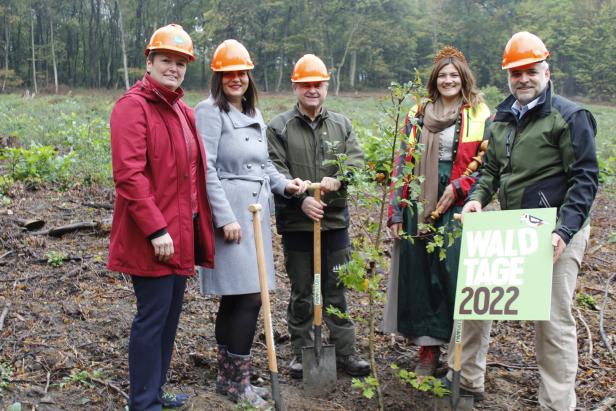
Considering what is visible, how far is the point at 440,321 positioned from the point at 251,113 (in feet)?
6.33

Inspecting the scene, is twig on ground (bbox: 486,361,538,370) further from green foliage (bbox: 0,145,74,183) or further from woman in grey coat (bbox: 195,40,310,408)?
green foliage (bbox: 0,145,74,183)

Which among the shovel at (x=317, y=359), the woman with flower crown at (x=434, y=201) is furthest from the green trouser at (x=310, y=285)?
the woman with flower crown at (x=434, y=201)

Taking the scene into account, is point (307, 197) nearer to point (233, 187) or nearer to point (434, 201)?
point (233, 187)

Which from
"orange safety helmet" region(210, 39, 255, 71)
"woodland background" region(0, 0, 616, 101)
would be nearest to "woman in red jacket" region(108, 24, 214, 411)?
"orange safety helmet" region(210, 39, 255, 71)

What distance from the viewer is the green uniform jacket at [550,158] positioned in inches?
122

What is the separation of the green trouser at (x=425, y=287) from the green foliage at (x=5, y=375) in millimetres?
2590

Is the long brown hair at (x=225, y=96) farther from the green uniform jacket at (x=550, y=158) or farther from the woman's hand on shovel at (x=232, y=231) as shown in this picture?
the green uniform jacket at (x=550, y=158)

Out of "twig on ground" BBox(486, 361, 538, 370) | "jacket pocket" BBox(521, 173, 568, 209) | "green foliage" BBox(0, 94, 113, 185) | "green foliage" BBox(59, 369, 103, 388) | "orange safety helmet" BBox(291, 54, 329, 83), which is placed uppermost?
"orange safety helmet" BBox(291, 54, 329, 83)

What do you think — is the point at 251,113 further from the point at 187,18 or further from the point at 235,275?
the point at 187,18

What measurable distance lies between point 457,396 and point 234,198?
1733mm

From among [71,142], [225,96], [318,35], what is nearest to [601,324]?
[225,96]

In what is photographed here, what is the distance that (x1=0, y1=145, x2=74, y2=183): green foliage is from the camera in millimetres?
8141

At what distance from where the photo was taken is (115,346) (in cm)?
418

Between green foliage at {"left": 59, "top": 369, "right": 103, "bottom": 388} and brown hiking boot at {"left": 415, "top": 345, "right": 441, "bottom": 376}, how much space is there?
7.15 ft
